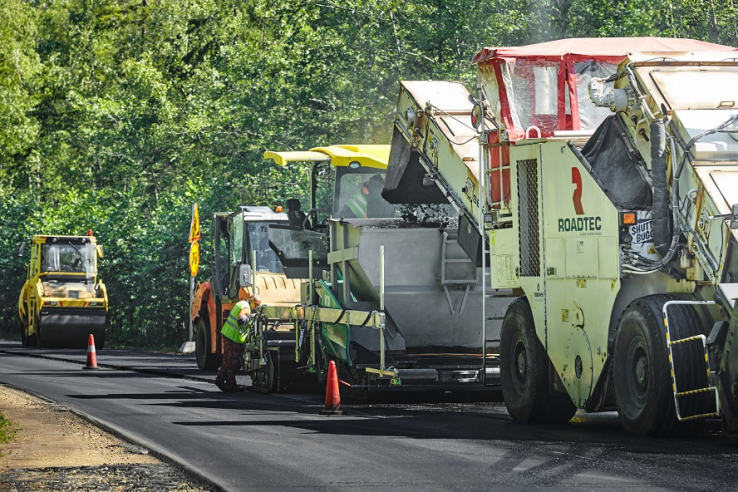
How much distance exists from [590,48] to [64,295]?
75.5 feet

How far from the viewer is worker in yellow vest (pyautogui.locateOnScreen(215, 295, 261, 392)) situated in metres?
18.1

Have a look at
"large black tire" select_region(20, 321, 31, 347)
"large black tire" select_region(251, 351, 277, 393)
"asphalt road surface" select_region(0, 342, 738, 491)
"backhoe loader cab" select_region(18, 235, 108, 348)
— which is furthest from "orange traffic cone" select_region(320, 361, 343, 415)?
"large black tire" select_region(20, 321, 31, 347)

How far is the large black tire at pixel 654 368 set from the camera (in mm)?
10133

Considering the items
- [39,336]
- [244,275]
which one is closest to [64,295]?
[39,336]

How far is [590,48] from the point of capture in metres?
13.8

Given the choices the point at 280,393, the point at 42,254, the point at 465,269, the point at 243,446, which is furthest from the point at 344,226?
the point at 42,254

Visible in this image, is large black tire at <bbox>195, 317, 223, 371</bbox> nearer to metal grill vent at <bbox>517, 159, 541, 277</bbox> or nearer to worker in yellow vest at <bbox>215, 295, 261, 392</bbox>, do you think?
worker in yellow vest at <bbox>215, 295, 261, 392</bbox>

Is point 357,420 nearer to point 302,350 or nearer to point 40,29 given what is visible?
point 302,350

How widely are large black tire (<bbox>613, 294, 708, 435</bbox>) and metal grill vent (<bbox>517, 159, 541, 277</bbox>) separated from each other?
1.77 meters

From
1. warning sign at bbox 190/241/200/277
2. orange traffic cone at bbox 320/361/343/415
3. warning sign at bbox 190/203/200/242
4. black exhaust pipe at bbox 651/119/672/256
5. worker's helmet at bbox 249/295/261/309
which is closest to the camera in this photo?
black exhaust pipe at bbox 651/119/672/256

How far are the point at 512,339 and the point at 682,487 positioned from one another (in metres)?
4.96

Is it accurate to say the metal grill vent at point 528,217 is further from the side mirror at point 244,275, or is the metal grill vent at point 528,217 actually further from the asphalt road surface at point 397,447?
the side mirror at point 244,275

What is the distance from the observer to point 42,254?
35.2 meters

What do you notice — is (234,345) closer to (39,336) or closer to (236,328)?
(236,328)
